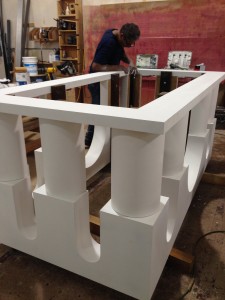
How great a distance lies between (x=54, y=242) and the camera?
1133 mm

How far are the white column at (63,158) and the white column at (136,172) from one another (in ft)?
0.57

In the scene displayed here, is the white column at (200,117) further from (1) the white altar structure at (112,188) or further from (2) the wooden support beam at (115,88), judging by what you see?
(2) the wooden support beam at (115,88)

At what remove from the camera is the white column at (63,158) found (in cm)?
96

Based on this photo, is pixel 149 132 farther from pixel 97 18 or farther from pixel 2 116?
pixel 97 18


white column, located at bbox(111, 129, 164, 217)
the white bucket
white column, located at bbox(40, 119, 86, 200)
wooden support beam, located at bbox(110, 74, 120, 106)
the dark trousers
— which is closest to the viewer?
white column, located at bbox(111, 129, 164, 217)

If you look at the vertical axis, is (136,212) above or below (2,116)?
below

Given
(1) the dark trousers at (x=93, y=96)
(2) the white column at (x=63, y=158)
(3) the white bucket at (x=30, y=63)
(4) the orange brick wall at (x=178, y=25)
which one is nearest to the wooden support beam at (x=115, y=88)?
(1) the dark trousers at (x=93, y=96)

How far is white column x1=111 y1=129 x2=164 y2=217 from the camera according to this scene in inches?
32.5

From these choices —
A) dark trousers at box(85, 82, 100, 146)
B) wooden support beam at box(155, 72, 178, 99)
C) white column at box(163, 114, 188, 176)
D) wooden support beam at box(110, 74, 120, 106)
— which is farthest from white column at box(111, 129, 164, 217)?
dark trousers at box(85, 82, 100, 146)

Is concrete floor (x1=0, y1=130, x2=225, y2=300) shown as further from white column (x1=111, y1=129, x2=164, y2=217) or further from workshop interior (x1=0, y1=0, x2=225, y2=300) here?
white column (x1=111, y1=129, x2=164, y2=217)

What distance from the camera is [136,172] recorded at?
2.82 ft

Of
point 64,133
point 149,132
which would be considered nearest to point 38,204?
point 64,133

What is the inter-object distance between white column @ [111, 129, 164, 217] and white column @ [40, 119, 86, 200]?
0.17m

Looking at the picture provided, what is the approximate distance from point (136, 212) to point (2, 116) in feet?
2.03
